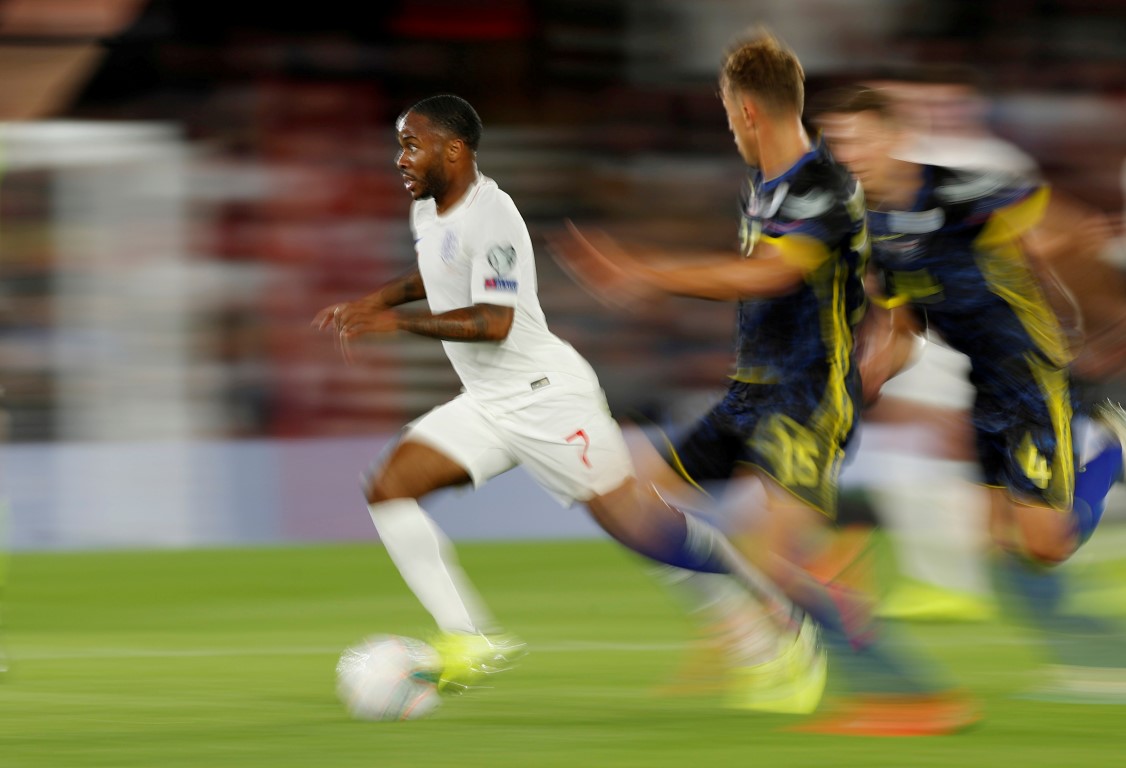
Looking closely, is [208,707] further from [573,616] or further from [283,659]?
[573,616]

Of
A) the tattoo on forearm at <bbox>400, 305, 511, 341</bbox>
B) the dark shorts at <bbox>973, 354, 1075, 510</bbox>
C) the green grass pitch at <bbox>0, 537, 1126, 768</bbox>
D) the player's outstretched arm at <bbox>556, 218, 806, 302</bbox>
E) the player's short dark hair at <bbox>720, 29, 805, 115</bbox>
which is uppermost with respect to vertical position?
the player's short dark hair at <bbox>720, 29, 805, 115</bbox>

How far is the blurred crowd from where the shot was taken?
38.1 ft

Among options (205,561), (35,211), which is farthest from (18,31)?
(205,561)

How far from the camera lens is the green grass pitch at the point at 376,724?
17.2 feet

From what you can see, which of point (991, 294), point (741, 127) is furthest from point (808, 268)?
point (991, 294)

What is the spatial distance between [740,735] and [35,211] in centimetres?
701

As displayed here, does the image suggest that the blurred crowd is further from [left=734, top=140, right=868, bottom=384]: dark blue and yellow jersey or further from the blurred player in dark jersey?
[left=734, top=140, right=868, bottom=384]: dark blue and yellow jersey

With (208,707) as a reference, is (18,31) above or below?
above

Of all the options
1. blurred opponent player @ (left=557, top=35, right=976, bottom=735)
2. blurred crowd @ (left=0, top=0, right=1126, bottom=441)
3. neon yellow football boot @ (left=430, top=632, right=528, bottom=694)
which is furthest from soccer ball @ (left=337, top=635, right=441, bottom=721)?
blurred crowd @ (left=0, top=0, right=1126, bottom=441)

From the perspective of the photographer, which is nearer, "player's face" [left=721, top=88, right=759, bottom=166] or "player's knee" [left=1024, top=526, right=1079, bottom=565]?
"player's face" [left=721, top=88, right=759, bottom=166]

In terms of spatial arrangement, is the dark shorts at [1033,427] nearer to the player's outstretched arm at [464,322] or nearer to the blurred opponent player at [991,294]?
Result: the blurred opponent player at [991,294]

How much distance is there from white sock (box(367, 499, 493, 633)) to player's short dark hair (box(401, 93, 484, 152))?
0.98 meters

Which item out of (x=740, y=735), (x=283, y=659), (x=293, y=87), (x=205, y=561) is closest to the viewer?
(x=740, y=735)

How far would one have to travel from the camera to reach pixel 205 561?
34.3 feet
